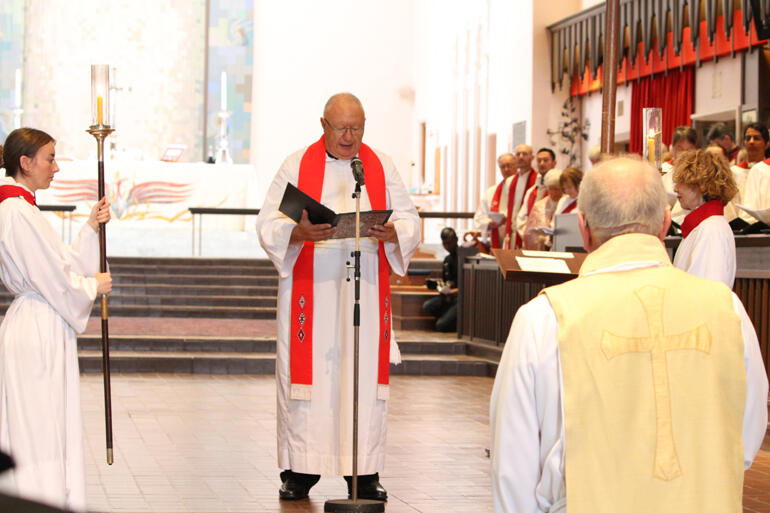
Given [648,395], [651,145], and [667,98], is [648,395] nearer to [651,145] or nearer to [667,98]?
[651,145]

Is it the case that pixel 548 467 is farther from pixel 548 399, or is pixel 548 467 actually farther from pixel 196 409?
pixel 196 409

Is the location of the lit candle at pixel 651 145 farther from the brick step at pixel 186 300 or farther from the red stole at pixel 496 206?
the brick step at pixel 186 300

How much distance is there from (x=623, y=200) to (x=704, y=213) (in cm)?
241

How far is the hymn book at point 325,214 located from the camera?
415 cm

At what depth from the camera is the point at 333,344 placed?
4629mm

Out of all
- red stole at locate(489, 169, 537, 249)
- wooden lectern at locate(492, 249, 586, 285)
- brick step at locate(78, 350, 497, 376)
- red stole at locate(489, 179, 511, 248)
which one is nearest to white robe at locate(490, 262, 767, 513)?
wooden lectern at locate(492, 249, 586, 285)

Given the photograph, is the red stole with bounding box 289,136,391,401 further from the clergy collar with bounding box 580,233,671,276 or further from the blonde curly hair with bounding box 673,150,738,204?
the clergy collar with bounding box 580,233,671,276

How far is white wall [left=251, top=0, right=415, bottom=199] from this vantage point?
1900cm

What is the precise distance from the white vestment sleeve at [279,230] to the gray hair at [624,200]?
242cm

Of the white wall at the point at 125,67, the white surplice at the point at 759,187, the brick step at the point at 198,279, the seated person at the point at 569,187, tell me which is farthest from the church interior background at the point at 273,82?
the white surplice at the point at 759,187

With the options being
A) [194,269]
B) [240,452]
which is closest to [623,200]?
[240,452]

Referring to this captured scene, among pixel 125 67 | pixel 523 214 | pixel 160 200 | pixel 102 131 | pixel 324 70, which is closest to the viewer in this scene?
pixel 102 131

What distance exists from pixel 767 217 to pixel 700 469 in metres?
4.32

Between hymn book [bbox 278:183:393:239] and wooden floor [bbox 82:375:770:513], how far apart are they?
116 centimetres
